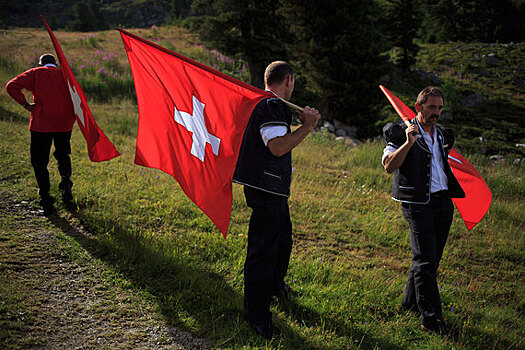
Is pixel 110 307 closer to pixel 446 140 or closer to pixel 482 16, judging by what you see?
pixel 446 140

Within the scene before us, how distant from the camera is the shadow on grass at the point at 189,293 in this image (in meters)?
3.48

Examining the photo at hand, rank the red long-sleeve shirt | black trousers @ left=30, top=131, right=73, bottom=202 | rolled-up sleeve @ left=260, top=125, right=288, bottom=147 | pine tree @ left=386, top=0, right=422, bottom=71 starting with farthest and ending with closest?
pine tree @ left=386, top=0, right=422, bottom=71 → black trousers @ left=30, top=131, right=73, bottom=202 → the red long-sleeve shirt → rolled-up sleeve @ left=260, top=125, right=288, bottom=147

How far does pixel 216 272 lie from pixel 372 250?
97.3 inches

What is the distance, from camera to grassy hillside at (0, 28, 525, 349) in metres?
3.73

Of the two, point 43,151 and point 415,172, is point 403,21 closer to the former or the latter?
point 415,172

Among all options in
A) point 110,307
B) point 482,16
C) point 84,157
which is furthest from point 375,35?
point 482,16

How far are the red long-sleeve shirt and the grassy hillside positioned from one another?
136 cm

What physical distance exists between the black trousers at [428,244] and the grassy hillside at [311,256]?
314 mm

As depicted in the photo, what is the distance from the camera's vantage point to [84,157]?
331 inches

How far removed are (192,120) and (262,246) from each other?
1442 mm

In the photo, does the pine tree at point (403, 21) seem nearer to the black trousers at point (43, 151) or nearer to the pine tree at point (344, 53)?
the pine tree at point (344, 53)

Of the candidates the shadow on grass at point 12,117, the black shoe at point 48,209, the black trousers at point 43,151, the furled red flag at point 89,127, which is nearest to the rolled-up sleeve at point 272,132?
the furled red flag at point 89,127

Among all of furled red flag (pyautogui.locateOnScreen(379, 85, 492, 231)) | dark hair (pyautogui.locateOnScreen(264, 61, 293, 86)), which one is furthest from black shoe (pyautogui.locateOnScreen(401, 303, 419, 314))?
dark hair (pyautogui.locateOnScreen(264, 61, 293, 86))

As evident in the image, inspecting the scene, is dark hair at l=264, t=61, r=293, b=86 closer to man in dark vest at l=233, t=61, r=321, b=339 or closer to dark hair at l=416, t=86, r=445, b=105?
man in dark vest at l=233, t=61, r=321, b=339
